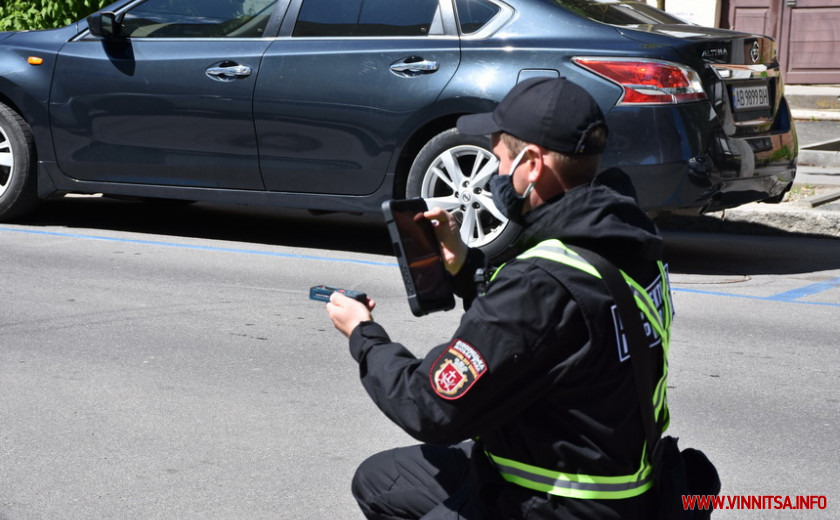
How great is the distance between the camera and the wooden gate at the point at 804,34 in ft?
53.3

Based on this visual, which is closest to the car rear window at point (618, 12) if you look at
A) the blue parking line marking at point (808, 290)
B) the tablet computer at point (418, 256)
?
the blue parking line marking at point (808, 290)

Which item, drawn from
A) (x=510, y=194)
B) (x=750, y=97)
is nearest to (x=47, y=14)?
(x=750, y=97)

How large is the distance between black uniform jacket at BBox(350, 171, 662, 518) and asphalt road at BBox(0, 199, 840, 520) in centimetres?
141

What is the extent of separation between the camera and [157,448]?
4.10m

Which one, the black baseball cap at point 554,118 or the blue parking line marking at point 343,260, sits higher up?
the black baseball cap at point 554,118

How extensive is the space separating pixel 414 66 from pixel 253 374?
111 inches

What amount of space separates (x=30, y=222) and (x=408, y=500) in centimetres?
682

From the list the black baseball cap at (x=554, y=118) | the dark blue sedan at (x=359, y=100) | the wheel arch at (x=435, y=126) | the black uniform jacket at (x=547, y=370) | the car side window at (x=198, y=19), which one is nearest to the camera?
the black uniform jacket at (x=547, y=370)

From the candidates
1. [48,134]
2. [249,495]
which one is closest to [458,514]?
[249,495]

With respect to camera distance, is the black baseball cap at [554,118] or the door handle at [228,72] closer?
the black baseball cap at [554,118]

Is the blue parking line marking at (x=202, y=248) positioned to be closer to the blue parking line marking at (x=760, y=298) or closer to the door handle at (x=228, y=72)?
the door handle at (x=228, y=72)

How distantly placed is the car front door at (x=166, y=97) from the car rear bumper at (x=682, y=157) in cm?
235

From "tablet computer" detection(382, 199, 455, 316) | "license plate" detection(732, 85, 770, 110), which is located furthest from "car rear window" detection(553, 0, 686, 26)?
"tablet computer" detection(382, 199, 455, 316)

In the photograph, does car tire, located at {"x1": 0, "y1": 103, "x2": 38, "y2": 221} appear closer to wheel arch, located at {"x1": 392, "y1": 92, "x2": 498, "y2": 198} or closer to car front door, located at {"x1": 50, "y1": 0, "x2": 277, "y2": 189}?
car front door, located at {"x1": 50, "y1": 0, "x2": 277, "y2": 189}
